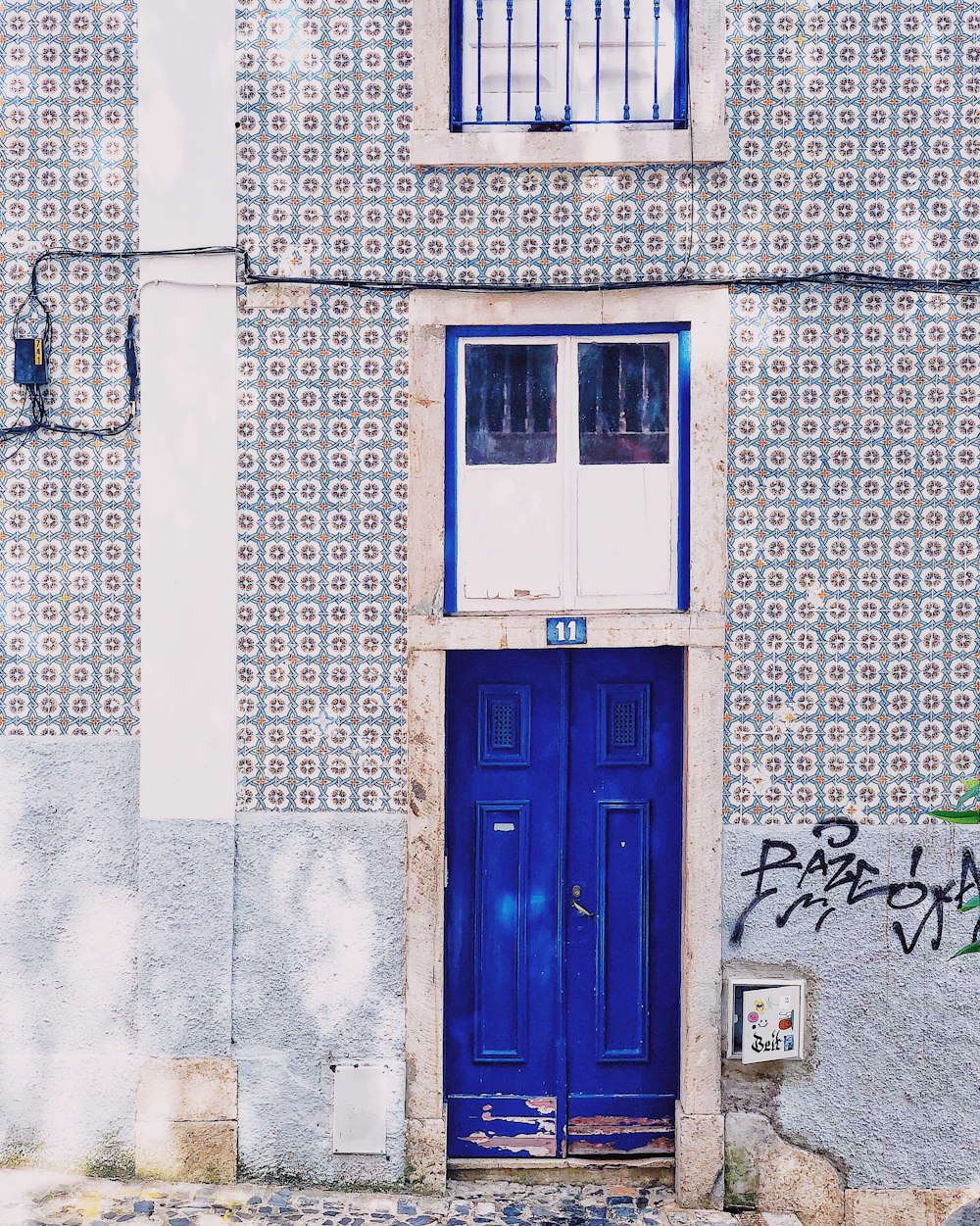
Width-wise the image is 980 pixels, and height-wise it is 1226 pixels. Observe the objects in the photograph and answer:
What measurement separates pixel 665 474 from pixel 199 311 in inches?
79.4

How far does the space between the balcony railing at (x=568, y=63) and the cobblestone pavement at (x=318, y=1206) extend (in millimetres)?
4399

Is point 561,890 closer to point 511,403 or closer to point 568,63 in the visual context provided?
point 511,403

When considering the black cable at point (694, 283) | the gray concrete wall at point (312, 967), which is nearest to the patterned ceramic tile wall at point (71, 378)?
the black cable at point (694, 283)

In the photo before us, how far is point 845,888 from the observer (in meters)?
4.61

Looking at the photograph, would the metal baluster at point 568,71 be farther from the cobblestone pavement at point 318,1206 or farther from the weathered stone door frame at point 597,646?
the cobblestone pavement at point 318,1206

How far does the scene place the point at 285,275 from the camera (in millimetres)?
4527

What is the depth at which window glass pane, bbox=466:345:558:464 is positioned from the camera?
4680mm

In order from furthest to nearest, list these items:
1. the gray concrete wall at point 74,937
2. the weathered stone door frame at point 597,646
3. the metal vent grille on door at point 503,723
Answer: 1. the metal vent grille on door at point 503,723
2. the gray concrete wall at point 74,937
3. the weathered stone door frame at point 597,646

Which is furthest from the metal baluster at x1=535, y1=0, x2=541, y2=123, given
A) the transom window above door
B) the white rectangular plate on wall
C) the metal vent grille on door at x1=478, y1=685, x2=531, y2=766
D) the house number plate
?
the white rectangular plate on wall

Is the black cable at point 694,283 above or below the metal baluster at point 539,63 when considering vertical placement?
below

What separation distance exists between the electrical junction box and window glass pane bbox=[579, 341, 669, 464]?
7.21 ft

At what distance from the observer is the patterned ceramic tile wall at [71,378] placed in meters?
4.53

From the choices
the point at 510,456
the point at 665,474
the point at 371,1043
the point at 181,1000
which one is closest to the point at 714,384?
the point at 665,474

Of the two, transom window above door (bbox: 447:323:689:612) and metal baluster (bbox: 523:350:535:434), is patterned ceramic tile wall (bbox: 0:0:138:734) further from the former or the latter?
metal baluster (bbox: 523:350:535:434)
